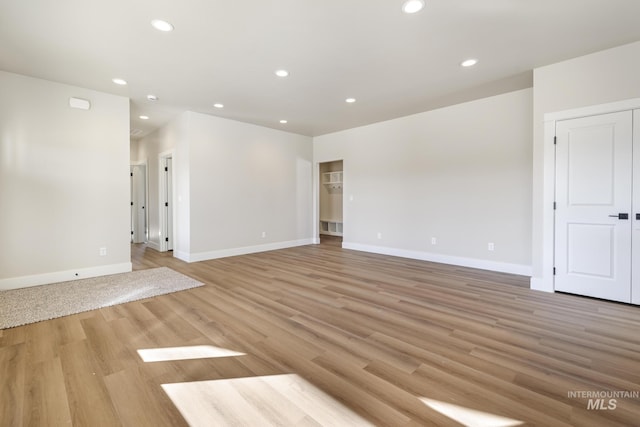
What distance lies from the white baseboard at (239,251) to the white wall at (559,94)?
15.4 ft

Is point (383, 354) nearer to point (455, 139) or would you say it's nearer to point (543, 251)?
point (543, 251)

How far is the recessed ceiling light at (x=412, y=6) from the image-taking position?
2.21 metres

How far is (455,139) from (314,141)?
3.56m

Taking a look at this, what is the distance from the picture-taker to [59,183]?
376 cm

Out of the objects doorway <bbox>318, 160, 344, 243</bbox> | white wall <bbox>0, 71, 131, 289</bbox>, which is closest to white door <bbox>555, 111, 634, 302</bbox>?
doorway <bbox>318, 160, 344, 243</bbox>

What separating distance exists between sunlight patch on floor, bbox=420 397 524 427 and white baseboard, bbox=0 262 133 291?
4612 millimetres

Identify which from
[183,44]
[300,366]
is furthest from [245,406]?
[183,44]

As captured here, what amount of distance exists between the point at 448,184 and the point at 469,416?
4.06 m

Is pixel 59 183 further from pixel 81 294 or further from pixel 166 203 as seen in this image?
pixel 166 203

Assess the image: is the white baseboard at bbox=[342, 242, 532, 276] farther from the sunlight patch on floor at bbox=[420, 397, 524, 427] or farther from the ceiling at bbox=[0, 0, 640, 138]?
the sunlight patch on floor at bbox=[420, 397, 524, 427]

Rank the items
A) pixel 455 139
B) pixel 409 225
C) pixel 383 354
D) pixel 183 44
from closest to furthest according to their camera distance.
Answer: pixel 383 354, pixel 183 44, pixel 455 139, pixel 409 225

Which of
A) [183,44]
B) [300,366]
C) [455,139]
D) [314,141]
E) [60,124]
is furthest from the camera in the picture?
[314,141]

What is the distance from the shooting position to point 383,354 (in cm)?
200

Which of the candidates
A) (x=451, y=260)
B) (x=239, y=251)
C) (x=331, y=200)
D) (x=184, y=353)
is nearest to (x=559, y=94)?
(x=451, y=260)
